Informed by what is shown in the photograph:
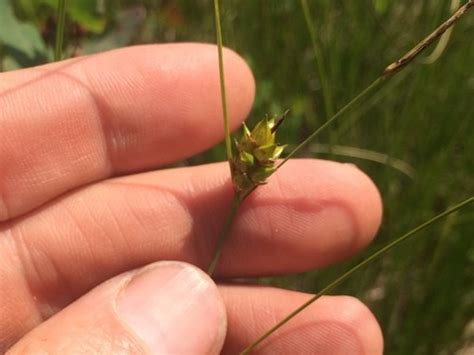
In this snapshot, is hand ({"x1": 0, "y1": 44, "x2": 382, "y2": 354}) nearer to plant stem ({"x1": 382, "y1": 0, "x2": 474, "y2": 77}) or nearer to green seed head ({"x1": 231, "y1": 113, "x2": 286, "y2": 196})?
green seed head ({"x1": 231, "y1": 113, "x2": 286, "y2": 196})

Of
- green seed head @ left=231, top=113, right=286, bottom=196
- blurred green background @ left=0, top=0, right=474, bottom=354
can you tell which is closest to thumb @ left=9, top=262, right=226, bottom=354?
green seed head @ left=231, top=113, right=286, bottom=196

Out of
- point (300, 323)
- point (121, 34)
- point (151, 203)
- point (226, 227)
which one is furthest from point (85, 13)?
point (300, 323)

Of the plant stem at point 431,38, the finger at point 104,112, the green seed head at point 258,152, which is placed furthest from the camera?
the finger at point 104,112

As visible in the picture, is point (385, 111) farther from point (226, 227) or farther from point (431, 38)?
point (431, 38)

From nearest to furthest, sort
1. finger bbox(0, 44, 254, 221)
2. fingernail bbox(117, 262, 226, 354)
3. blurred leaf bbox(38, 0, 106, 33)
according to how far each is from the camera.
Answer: fingernail bbox(117, 262, 226, 354) → finger bbox(0, 44, 254, 221) → blurred leaf bbox(38, 0, 106, 33)

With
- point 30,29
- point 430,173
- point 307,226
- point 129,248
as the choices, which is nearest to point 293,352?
point 307,226

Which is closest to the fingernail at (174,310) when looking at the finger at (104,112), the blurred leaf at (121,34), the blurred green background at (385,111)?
the finger at (104,112)

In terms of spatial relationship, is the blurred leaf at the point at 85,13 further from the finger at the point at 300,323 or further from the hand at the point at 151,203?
the finger at the point at 300,323
